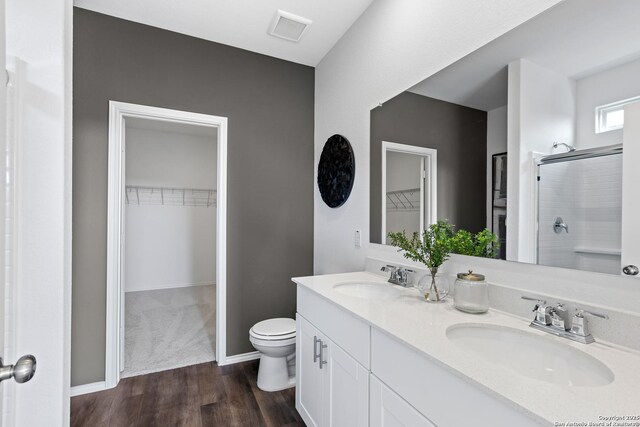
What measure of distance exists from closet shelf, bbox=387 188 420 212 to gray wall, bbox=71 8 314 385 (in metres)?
1.06

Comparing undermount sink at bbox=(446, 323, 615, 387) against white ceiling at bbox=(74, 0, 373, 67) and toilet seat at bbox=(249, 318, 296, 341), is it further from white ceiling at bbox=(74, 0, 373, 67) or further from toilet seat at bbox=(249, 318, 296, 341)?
white ceiling at bbox=(74, 0, 373, 67)

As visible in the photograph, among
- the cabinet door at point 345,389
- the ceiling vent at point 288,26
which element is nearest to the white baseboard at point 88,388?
the cabinet door at point 345,389

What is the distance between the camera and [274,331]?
210 centimetres

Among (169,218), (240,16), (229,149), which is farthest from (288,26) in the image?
(169,218)

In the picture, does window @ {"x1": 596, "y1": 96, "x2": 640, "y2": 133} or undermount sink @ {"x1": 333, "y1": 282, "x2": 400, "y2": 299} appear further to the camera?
undermount sink @ {"x1": 333, "y1": 282, "x2": 400, "y2": 299}

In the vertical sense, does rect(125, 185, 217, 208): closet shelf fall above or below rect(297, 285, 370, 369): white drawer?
above

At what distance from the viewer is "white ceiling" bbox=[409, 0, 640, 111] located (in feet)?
3.05

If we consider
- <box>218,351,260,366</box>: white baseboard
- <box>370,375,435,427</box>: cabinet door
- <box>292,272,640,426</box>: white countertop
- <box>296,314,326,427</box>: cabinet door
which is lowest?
<box>218,351,260,366</box>: white baseboard

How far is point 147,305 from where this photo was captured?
3879 mm

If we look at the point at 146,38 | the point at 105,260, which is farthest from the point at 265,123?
the point at 105,260

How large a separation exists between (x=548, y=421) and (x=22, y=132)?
175 centimetres

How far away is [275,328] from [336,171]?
1280 mm

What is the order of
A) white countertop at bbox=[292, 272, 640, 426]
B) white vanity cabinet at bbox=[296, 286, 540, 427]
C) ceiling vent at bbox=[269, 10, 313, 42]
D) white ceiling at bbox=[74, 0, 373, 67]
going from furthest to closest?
ceiling vent at bbox=[269, 10, 313, 42] → white ceiling at bbox=[74, 0, 373, 67] → white vanity cabinet at bbox=[296, 286, 540, 427] → white countertop at bbox=[292, 272, 640, 426]

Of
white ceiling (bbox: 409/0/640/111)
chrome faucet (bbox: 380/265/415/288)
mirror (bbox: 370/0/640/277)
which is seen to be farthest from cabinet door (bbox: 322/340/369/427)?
white ceiling (bbox: 409/0/640/111)
